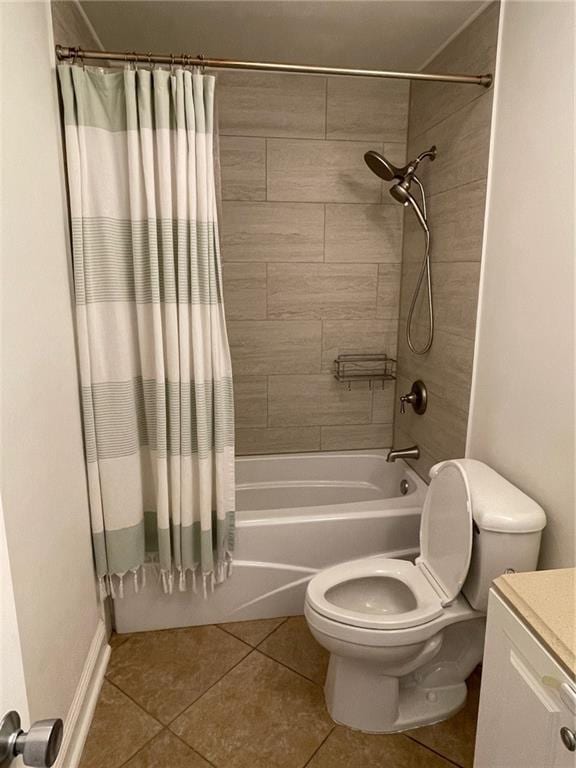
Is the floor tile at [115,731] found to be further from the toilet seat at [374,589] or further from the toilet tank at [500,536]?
the toilet tank at [500,536]

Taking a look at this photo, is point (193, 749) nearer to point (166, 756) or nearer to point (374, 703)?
point (166, 756)

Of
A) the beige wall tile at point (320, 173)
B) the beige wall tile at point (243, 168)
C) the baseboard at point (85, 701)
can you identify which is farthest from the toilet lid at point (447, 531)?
the beige wall tile at point (243, 168)

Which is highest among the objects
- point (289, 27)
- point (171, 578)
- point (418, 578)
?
point (289, 27)

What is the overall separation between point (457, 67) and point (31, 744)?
2.42 meters

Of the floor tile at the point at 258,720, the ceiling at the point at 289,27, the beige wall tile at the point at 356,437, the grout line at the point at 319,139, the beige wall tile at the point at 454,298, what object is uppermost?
the ceiling at the point at 289,27

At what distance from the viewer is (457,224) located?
202cm

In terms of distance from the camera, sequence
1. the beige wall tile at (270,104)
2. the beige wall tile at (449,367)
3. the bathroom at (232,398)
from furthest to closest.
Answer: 1. the beige wall tile at (270,104)
2. the beige wall tile at (449,367)
3. the bathroom at (232,398)

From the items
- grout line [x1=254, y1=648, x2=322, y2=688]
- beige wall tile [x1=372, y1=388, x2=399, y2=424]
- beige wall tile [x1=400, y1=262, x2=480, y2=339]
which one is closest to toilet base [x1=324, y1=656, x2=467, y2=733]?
grout line [x1=254, y1=648, x2=322, y2=688]

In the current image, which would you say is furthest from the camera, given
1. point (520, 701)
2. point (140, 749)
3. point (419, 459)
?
point (419, 459)

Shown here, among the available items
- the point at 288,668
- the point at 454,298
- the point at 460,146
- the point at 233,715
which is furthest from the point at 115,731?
the point at 460,146

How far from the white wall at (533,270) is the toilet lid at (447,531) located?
21cm

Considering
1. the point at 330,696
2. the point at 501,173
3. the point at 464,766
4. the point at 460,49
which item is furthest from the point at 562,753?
the point at 460,49

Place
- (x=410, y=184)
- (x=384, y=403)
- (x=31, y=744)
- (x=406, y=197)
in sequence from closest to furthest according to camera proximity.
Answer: (x=31, y=744) → (x=406, y=197) → (x=410, y=184) → (x=384, y=403)

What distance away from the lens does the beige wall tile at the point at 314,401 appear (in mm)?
2703
